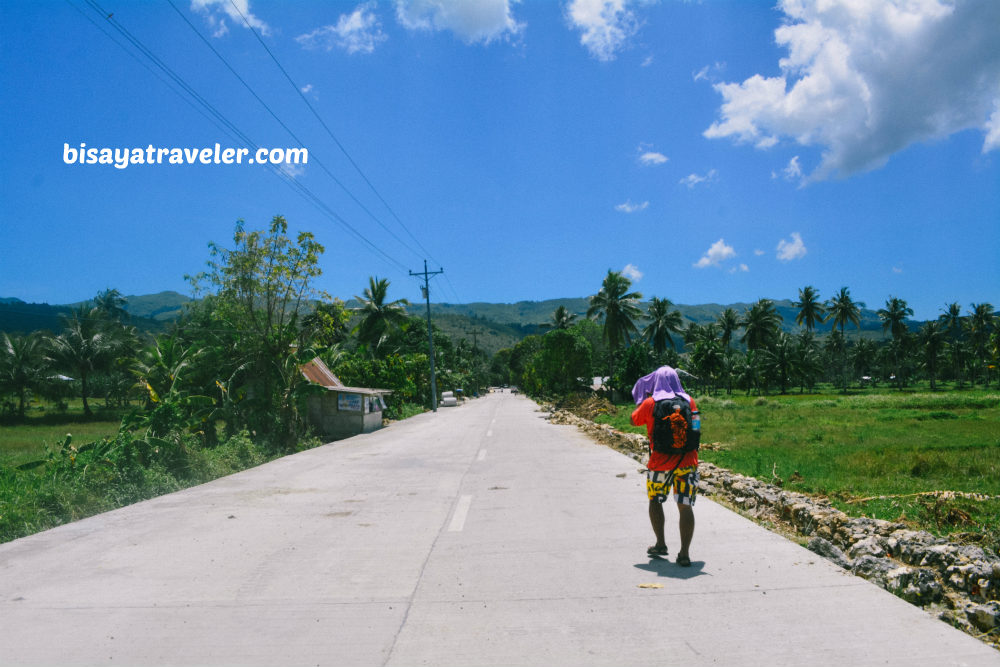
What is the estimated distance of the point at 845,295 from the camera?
7788 centimetres

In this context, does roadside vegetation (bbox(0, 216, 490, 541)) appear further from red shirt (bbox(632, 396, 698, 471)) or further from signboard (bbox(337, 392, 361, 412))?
red shirt (bbox(632, 396, 698, 471))

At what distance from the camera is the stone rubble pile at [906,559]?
4.32 metres

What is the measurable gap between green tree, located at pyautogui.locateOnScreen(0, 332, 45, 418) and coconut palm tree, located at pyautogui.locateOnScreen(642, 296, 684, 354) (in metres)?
52.8

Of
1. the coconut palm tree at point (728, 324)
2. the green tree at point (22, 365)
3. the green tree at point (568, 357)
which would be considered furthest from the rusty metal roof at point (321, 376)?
the coconut palm tree at point (728, 324)

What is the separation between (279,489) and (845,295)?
84.3 m

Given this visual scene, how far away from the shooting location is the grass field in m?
7.75

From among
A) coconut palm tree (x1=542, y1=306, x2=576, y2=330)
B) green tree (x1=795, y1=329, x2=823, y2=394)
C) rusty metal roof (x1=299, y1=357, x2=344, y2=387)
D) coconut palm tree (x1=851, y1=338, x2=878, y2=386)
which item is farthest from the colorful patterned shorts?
coconut palm tree (x1=851, y1=338, x2=878, y2=386)

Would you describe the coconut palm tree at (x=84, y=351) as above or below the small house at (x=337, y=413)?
above

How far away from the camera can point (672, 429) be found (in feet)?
17.8

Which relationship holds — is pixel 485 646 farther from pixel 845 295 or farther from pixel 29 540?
pixel 845 295

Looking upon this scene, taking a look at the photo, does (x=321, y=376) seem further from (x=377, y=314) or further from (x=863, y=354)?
(x=863, y=354)

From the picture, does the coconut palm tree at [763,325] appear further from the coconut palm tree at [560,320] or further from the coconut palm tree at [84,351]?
the coconut palm tree at [84,351]

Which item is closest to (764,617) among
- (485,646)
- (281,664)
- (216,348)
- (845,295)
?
(485,646)

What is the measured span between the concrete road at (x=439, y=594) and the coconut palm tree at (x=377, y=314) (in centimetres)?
4358
